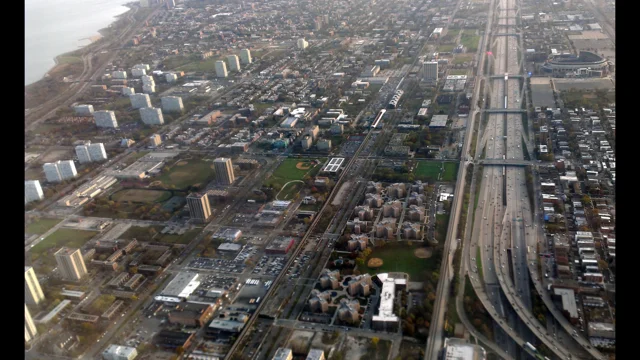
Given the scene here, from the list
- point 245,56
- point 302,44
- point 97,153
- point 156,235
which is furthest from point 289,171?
point 302,44

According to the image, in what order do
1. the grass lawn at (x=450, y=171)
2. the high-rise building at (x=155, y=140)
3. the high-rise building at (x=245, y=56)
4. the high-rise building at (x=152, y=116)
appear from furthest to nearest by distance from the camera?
the high-rise building at (x=245, y=56)
the high-rise building at (x=152, y=116)
the high-rise building at (x=155, y=140)
the grass lawn at (x=450, y=171)

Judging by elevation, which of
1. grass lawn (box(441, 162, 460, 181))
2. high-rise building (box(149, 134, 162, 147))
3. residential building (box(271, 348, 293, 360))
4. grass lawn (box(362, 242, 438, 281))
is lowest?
grass lawn (box(362, 242, 438, 281))

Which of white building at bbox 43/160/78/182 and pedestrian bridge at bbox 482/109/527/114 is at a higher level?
white building at bbox 43/160/78/182

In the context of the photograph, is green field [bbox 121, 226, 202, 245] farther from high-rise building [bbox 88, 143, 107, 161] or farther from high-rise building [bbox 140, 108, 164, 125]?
high-rise building [bbox 140, 108, 164, 125]

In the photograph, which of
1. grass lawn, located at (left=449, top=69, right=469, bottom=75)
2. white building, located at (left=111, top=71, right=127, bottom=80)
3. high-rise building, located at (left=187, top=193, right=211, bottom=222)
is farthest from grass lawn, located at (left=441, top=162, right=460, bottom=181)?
white building, located at (left=111, top=71, right=127, bottom=80)

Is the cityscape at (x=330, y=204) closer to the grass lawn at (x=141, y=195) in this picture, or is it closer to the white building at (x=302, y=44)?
the grass lawn at (x=141, y=195)

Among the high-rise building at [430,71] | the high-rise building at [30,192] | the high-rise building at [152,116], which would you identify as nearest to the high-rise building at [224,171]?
the high-rise building at [30,192]
